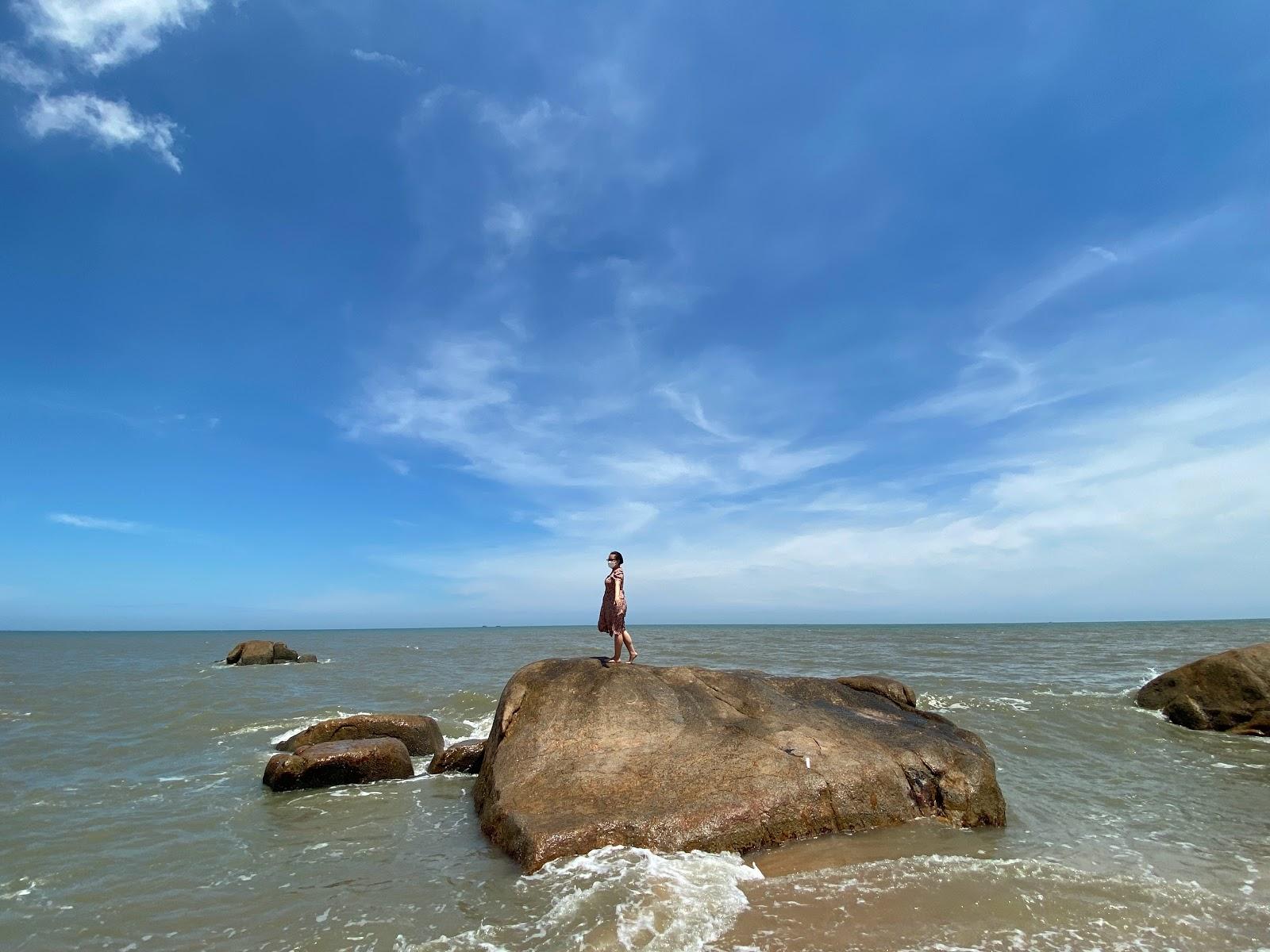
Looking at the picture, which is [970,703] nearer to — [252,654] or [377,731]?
[377,731]

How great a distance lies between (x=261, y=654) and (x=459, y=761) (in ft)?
123

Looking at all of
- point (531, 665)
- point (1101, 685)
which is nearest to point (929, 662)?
point (1101, 685)

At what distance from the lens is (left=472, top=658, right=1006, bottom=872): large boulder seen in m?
8.03

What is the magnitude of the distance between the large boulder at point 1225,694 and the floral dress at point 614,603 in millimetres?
15106

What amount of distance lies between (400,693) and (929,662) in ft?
85.6

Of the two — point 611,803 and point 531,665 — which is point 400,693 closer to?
point 531,665

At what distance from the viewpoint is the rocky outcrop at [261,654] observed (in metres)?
42.7

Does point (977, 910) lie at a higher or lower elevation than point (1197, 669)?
lower

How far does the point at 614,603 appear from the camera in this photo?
1231 cm

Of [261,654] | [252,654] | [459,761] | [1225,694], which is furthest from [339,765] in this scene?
[261,654]

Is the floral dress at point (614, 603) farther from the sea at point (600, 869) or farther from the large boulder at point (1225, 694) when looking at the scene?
the large boulder at point (1225, 694)

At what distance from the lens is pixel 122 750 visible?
14.6 meters

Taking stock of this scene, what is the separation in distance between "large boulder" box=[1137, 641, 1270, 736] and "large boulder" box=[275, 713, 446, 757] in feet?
60.2

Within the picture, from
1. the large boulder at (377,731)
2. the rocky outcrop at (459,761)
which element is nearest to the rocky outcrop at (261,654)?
the large boulder at (377,731)
